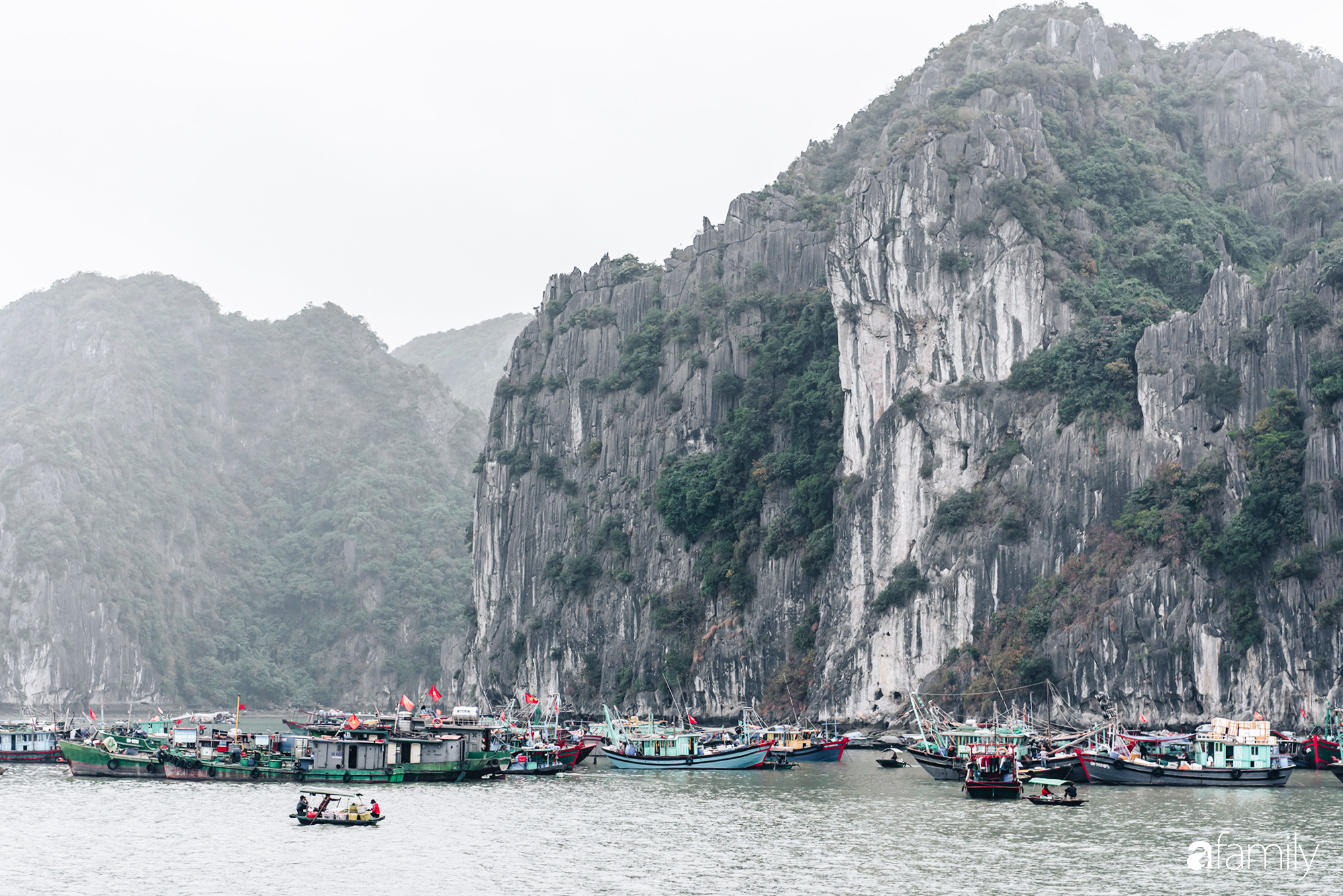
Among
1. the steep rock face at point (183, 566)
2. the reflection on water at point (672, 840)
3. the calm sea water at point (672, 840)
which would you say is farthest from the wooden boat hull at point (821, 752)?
the steep rock face at point (183, 566)

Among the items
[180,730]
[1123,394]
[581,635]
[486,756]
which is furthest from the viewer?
[581,635]

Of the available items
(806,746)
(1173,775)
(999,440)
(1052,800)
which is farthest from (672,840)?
(999,440)

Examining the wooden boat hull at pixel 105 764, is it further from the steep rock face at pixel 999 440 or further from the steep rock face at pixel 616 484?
the steep rock face at pixel 616 484

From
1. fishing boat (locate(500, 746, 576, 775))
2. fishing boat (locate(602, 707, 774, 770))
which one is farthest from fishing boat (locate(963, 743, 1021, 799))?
fishing boat (locate(500, 746, 576, 775))

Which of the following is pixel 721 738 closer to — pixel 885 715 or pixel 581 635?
pixel 885 715

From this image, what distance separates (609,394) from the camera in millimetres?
112750

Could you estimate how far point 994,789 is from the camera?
5197 cm

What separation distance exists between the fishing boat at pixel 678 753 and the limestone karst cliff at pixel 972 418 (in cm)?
1545

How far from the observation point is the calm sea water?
3581cm

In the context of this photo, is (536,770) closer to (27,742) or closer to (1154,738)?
(27,742)

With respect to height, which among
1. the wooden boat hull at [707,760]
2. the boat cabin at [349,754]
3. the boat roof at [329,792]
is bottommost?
the boat roof at [329,792]

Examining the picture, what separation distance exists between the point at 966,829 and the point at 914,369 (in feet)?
157

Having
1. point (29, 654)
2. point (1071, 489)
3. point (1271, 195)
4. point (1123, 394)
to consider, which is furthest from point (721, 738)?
point (29, 654)

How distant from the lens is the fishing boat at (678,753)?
67.7m
